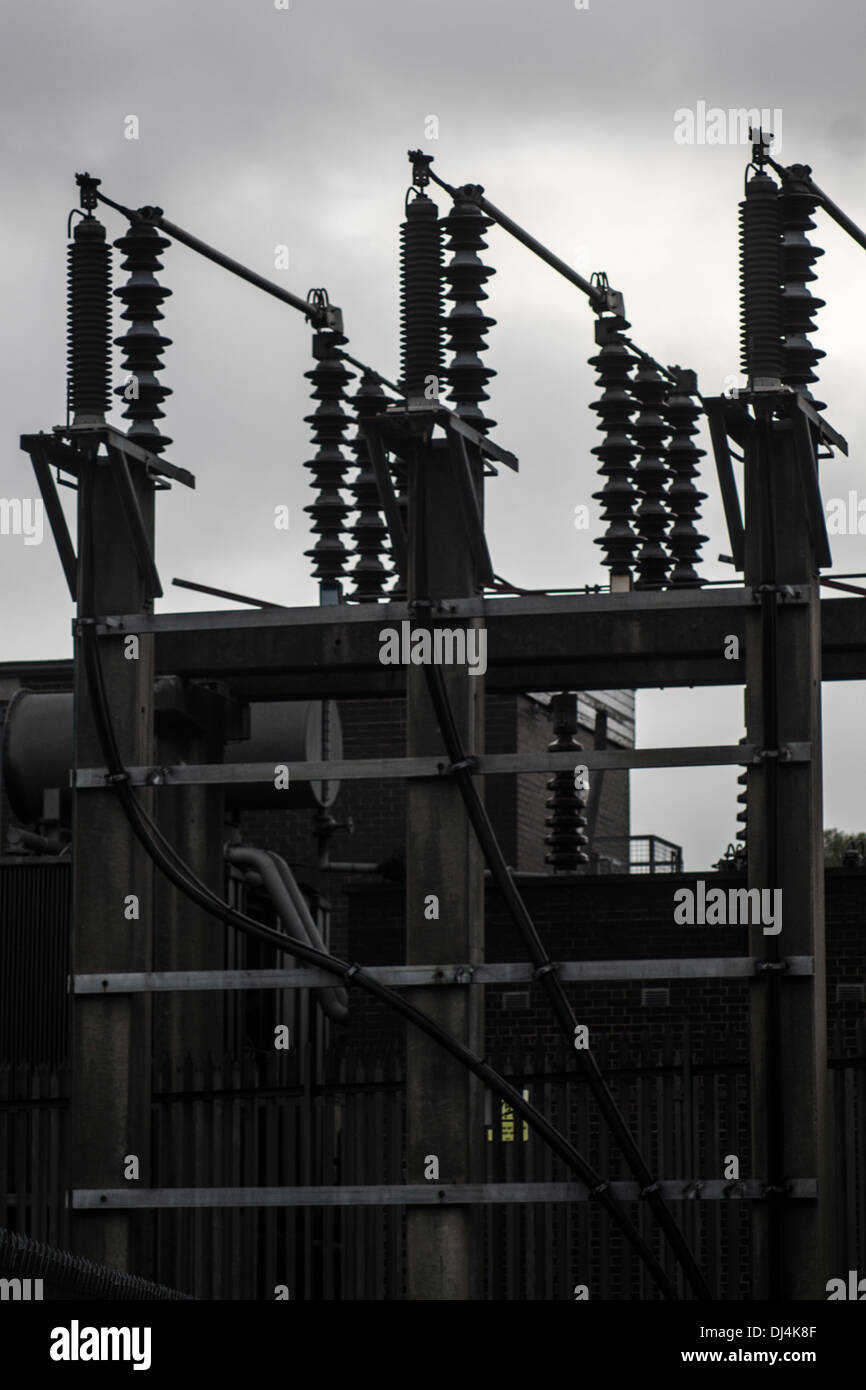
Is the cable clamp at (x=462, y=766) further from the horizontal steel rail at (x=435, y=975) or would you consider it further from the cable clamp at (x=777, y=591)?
the cable clamp at (x=777, y=591)

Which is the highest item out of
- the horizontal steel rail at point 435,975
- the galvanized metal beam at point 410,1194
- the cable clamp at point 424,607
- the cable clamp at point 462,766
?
the cable clamp at point 424,607

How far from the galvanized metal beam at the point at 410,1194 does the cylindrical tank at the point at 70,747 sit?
6195 mm

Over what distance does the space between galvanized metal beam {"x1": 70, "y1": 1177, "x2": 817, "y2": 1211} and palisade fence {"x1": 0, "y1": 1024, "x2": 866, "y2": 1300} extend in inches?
12.6

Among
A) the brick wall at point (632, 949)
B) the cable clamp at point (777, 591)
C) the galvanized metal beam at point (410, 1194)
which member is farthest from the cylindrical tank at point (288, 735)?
the cable clamp at point (777, 591)

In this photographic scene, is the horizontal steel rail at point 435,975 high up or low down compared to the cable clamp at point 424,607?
down

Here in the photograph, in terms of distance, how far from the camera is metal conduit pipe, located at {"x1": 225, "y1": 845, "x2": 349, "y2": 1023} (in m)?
22.7

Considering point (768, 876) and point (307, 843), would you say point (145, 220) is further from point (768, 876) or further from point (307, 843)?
point (307, 843)

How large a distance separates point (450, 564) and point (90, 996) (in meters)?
3.69

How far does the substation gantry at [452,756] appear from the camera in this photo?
581 inches

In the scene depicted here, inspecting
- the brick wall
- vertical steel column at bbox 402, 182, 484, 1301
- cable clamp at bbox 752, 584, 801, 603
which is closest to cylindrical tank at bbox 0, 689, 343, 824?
the brick wall

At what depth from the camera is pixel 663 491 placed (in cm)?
1917

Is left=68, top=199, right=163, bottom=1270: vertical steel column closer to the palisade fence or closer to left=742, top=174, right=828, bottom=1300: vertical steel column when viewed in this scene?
the palisade fence
